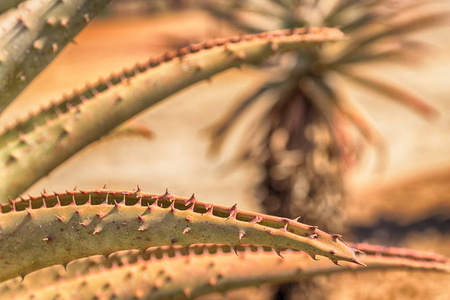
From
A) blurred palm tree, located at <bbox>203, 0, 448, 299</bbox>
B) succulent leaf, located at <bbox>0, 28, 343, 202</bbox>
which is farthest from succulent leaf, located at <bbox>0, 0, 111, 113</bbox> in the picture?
blurred palm tree, located at <bbox>203, 0, 448, 299</bbox>

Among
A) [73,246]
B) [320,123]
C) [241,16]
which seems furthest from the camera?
[241,16]

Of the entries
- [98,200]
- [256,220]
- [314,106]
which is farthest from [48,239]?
[314,106]

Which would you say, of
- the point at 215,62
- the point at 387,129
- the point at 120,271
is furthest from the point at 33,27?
the point at 387,129

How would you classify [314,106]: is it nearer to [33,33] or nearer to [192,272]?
[192,272]

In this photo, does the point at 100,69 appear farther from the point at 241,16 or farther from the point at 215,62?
the point at 215,62

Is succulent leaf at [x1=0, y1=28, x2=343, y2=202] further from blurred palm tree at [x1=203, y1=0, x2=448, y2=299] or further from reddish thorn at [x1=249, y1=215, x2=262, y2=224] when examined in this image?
blurred palm tree at [x1=203, y1=0, x2=448, y2=299]

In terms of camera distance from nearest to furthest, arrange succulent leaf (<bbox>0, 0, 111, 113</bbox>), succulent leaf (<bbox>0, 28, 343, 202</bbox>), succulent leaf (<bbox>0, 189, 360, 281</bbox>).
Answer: succulent leaf (<bbox>0, 189, 360, 281</bbox>) < succulent leaf (<bbox>0, 0, 111, 113</bbox>) < succulent leaf (<bbox>0, 28, 343, 202</bbox>)
